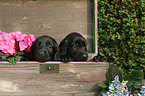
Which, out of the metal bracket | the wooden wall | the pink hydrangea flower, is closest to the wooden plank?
the metal bracket

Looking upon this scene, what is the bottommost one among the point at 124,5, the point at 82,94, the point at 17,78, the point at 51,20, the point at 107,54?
the point at 82,94

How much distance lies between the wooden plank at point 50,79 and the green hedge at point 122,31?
78 centimetres

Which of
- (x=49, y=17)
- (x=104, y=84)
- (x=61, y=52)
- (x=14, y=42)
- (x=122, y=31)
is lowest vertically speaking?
(x=104, y=84)

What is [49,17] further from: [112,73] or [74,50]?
[112,73]

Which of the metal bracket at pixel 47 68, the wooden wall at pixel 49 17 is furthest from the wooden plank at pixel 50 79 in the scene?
the wooden wall at pixel 49 17

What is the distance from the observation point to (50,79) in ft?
4.79

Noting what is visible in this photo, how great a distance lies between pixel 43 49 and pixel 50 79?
292 millimetres

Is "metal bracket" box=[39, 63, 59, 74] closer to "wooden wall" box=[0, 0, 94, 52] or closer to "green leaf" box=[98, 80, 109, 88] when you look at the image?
"green leaf" box=[98, 80, 109, 88]

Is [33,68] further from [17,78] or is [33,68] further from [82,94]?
[82,94]

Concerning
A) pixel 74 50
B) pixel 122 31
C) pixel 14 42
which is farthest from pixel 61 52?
pixel 122 31

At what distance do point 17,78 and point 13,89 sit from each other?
0.37 ft

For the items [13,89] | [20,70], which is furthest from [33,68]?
[13,89]

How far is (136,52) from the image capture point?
2174 millimetres

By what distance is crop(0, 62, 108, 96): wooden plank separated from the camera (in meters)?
1.45
